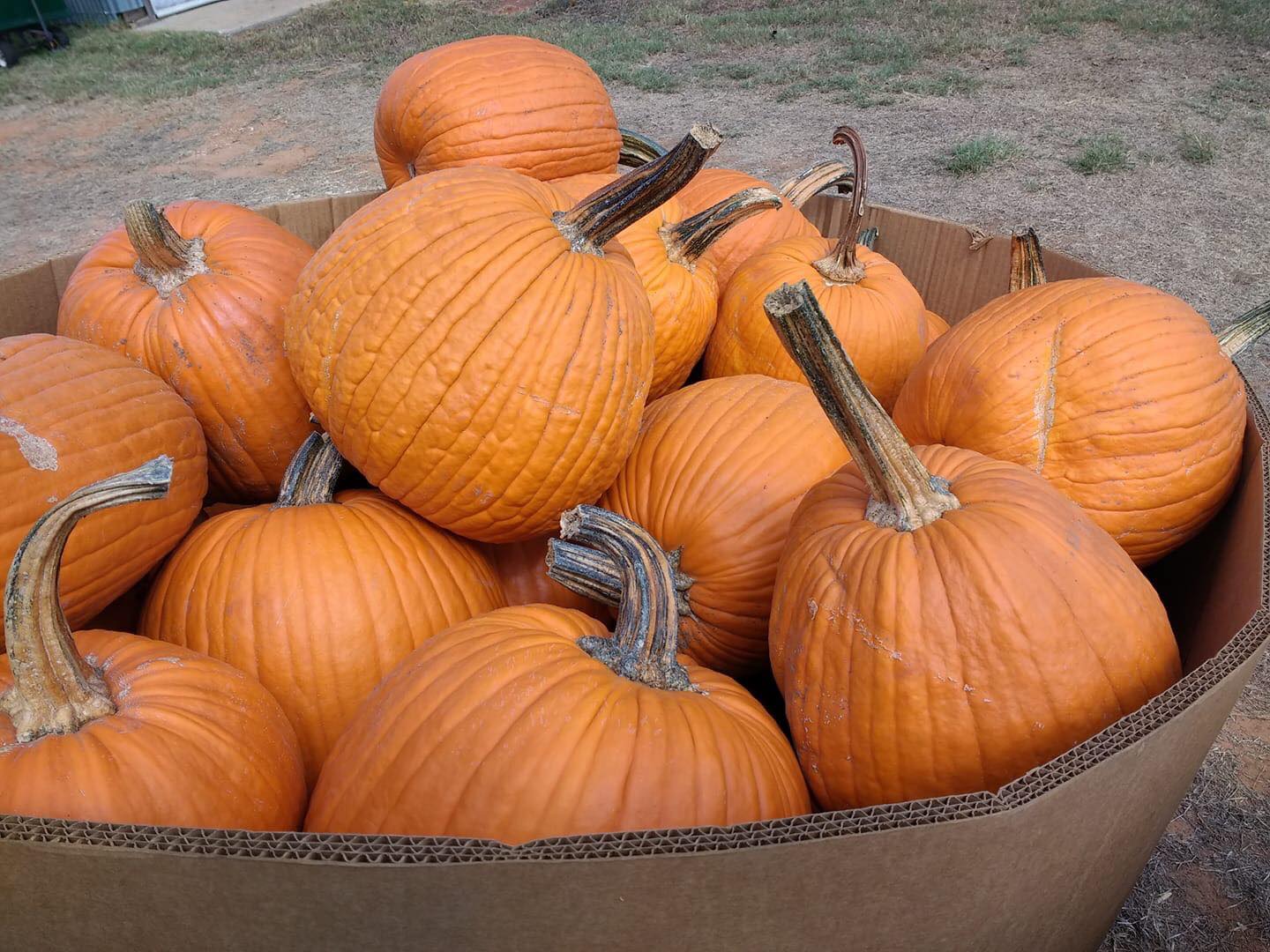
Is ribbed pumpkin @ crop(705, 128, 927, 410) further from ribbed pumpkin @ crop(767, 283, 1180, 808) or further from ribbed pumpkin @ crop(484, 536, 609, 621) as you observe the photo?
ribbed pumpkin @ crop(767, 283, 1180, 808)

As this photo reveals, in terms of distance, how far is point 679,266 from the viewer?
203 cm

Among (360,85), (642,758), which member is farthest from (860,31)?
(642,758)

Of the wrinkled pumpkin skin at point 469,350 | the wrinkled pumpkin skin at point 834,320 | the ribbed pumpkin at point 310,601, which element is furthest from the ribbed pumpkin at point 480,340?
the wrinkled pumpkin skin at point 834,320

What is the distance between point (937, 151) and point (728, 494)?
6.11 meters

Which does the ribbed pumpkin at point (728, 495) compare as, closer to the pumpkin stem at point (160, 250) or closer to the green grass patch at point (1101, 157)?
the pumpkin stem at point (160, 250)

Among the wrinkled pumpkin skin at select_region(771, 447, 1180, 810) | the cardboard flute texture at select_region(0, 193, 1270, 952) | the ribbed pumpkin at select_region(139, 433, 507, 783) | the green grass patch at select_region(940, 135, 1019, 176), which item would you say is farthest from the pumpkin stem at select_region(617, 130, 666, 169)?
the green grass patch at select_region(940, 135, 1019, 176)

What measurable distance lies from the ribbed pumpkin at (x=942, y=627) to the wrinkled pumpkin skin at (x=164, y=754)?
73 centimetres

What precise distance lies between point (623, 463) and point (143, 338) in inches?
36.2

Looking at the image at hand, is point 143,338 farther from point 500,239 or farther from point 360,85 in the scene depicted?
point 360,85

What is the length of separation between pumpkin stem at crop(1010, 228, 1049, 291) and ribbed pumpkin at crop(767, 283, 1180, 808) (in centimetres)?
94

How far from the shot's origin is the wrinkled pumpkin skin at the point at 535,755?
112cm

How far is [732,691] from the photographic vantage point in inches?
54.7

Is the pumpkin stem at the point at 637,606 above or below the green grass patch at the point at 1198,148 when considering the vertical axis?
above

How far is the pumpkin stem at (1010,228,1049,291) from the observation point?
2.08m
